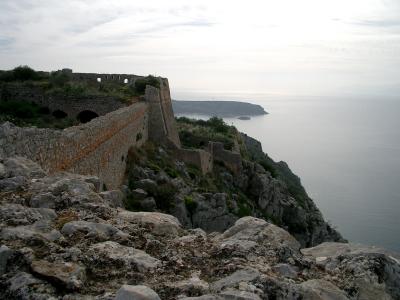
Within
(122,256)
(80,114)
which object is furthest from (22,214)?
(80,114)

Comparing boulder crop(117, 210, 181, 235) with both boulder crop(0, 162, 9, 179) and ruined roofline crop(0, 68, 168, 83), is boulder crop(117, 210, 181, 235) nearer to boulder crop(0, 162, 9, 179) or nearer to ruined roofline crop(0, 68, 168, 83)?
boulder crop(0, 162, 9, 179)

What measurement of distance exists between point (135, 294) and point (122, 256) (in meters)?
0.86

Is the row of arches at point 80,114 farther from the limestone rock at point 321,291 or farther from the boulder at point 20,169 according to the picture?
the limestone rock at point 321,291

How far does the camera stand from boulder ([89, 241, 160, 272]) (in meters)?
4.02

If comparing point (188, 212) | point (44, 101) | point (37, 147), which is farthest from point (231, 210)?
point (37, 147)

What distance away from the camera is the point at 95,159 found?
469 inches

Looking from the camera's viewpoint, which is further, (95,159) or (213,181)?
(213,181)

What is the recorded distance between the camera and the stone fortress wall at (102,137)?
752 centimetres

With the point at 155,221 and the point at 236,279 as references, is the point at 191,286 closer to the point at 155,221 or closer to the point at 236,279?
the point at 236,279

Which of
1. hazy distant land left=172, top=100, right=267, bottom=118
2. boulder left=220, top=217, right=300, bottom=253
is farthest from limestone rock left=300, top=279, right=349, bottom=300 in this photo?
hazy distant land left=172, top=100, right=267, bottom=118

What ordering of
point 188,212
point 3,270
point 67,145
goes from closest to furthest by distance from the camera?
point 3,270, point 67,145, point 188,212

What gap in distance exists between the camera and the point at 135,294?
130 inches

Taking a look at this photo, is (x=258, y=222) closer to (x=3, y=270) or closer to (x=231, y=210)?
(x=3, y=270)

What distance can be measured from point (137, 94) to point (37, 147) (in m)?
16.0
